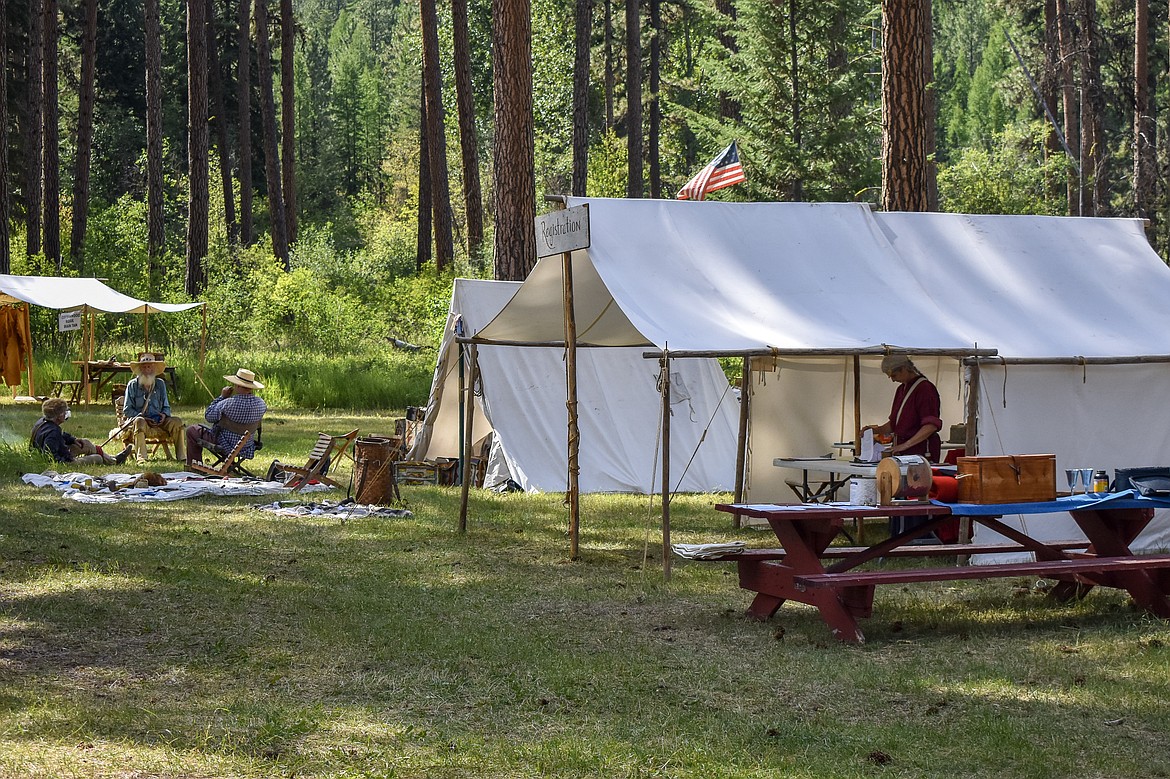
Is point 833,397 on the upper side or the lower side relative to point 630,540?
upper

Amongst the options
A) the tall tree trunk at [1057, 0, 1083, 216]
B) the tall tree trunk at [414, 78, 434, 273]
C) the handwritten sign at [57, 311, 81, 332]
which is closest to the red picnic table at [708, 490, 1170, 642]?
the handwritten sign at [57, 311, 81, 332]

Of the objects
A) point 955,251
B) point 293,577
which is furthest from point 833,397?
point 293,577

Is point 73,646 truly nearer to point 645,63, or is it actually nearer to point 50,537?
point 50,537

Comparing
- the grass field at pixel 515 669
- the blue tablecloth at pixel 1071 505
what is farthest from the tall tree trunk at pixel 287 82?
the blue tablecloth at pixel 1071 505

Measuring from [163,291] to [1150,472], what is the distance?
25.4 m

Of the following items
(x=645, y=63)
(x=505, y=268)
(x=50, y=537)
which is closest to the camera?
(x=50, y=537)

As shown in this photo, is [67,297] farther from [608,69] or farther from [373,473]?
[608,69]

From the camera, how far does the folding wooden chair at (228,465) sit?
13180mm

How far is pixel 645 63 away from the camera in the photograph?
41.8 metres

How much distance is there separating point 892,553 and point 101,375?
1742 centimetres

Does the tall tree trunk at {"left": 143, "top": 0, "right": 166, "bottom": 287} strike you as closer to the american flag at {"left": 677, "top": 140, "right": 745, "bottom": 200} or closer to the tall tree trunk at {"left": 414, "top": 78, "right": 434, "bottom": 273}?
the tall tree trunk at {"left": 414, "top": 78, "right": 434, "bottom": 273}

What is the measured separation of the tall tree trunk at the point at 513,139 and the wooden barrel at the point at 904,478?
8654 millimetres

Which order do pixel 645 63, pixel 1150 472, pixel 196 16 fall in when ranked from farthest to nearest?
pixel 645 63 < pixel 196 16 < pixel 1150 472

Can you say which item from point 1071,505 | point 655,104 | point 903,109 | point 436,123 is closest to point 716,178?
→ point 903,109
